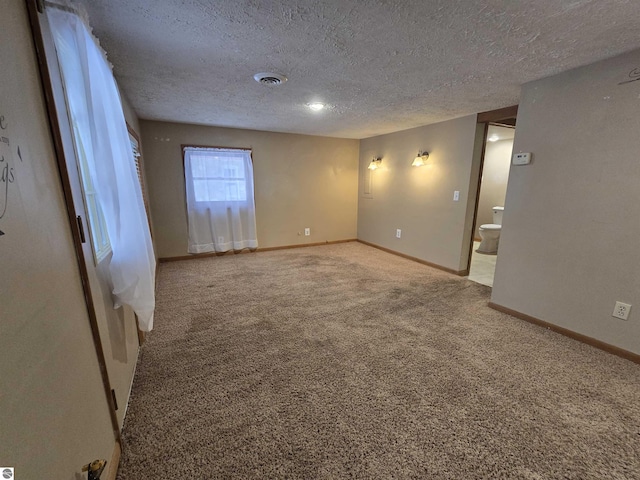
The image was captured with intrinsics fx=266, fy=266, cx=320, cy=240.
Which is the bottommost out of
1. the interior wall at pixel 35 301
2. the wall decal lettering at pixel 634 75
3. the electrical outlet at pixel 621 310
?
the electrical outlet at pixel 621 310

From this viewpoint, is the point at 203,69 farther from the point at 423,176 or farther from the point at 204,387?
the point at 423,176

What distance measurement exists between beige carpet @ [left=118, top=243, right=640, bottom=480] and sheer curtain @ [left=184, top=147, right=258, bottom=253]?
180 centimetres

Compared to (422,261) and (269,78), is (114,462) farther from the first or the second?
(422,261)

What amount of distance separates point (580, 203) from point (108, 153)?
316 cm

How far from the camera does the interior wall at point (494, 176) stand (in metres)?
5.25

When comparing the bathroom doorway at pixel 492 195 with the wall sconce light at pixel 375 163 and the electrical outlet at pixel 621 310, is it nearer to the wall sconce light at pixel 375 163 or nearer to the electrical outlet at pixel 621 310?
the wall sconce light at pixel 375 163

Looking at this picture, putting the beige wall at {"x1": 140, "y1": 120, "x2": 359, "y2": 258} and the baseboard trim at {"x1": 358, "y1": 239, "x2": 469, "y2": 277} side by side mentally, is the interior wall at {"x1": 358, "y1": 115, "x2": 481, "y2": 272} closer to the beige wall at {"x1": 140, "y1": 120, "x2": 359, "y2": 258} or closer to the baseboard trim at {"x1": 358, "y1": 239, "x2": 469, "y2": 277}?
the baseboard trim at {"x1": 358, "y1": 239, "x2": 469, "y2": 277}

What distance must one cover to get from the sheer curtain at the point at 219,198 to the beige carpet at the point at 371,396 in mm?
1800

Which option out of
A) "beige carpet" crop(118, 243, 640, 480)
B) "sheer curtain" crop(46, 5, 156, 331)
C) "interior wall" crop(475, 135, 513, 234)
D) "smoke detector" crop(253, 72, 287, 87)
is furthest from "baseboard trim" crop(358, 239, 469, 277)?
"sheer curtain" crop(46, 5, 156, 331)

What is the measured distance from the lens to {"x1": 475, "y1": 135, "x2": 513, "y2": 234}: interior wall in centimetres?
525

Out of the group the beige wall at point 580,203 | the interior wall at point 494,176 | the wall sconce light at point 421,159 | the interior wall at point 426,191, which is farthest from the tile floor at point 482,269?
the wall sconce light at point 421,159

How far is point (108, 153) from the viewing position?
1252mm

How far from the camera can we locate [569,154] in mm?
2121

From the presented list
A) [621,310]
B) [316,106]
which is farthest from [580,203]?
[316,106]
